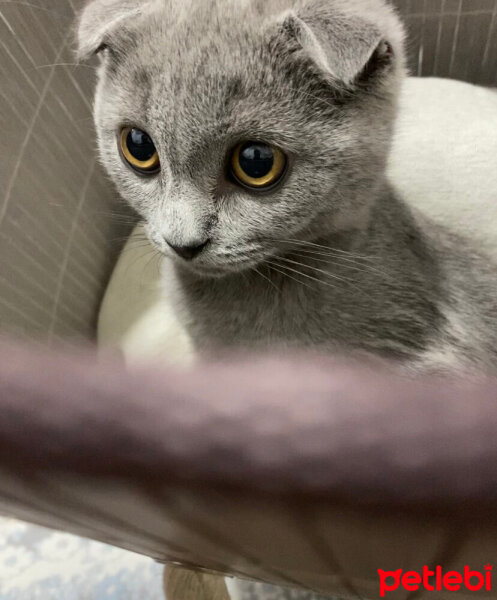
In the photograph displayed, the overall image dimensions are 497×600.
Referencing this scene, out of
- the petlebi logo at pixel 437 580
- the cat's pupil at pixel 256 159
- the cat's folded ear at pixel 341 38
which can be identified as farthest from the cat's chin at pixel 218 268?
the petlebi logo at pixel 437 580

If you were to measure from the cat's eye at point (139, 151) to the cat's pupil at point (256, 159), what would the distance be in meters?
0.10

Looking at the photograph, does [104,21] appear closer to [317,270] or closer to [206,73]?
[206,73]

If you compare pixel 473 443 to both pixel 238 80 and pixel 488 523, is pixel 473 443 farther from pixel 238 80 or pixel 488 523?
pixel 238 80

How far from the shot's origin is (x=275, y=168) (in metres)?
0.63

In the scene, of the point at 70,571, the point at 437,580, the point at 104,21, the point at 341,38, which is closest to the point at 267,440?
the point at 437,580

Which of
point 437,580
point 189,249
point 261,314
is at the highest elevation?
point 189,249

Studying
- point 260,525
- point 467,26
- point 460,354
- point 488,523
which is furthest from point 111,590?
point 467,26

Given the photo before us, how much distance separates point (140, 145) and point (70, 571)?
895 mm

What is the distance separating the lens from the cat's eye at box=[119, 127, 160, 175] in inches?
26.1

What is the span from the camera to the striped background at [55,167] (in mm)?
966

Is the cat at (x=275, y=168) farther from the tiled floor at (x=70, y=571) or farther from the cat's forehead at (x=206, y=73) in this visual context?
the tiled floor at (x=70, y=571)

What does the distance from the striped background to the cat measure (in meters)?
0.30

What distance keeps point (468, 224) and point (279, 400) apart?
3.27ft

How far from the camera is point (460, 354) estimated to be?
0.79 meters
